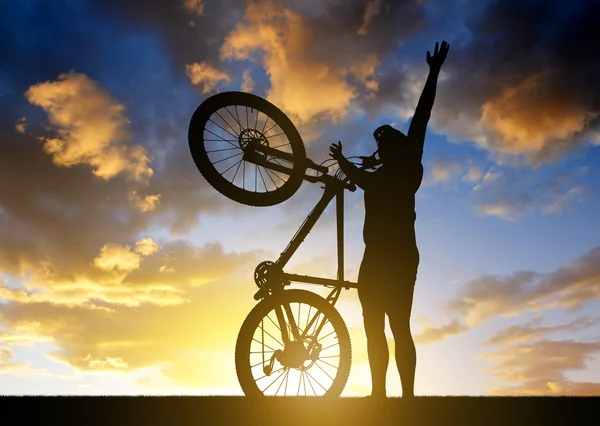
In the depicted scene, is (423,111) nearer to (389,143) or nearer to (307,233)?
(389,143)

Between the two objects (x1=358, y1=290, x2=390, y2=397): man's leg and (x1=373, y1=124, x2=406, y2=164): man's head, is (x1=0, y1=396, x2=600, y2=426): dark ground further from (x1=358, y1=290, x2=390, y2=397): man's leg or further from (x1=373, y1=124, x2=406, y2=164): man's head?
(x1=373, y1=124, x2=406, y2=164): man's head

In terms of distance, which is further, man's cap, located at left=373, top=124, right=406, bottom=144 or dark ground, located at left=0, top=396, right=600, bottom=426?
man's cap, located at left=373, top=124, right=406, bottom=144

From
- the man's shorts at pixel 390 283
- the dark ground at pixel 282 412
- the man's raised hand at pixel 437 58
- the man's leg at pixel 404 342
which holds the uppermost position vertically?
the man's raised hand at pixel 437 58

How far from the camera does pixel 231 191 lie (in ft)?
28.2

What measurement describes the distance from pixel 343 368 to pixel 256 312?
1510 millimetres

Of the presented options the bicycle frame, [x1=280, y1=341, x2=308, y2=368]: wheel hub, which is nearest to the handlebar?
the bicycle frame

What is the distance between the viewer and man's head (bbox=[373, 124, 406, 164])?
7.15 metres

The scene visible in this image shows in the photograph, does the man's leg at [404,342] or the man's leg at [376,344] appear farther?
the man's leg at [376,344]

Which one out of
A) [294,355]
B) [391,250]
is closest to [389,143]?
[391,250]

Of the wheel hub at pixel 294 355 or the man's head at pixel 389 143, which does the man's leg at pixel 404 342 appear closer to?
the man's head at pixel 389 143

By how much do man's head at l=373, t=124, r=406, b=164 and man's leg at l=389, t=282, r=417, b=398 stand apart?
1.50m

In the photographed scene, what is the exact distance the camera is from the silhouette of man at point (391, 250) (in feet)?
22.4

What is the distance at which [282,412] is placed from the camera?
23.5ft

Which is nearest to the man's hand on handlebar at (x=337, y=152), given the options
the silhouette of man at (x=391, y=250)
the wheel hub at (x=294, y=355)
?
the silhouette of man at (x=391, y=250)
